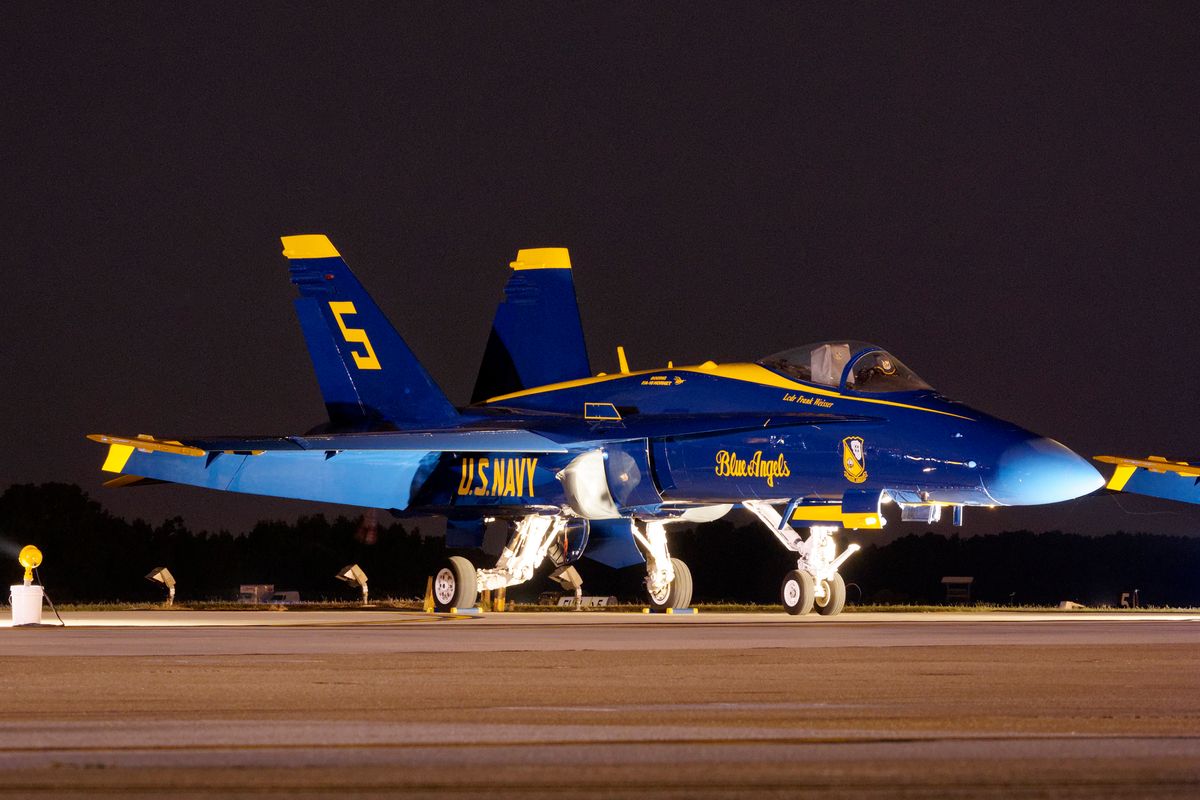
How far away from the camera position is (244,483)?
24.4 meters

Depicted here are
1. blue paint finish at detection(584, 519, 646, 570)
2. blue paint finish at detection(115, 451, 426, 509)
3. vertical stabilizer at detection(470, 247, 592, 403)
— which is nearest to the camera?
blue paint finish at detection(584, 519, 646, 570)

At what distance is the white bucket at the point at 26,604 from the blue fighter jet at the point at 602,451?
3626 mm

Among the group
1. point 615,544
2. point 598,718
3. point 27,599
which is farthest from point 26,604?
point 598,718

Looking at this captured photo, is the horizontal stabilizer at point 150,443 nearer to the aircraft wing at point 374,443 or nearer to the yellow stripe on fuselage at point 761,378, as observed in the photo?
the aircraft wing at point 374,443

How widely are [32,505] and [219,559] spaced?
6.76m

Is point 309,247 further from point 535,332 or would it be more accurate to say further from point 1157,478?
point 1157,478

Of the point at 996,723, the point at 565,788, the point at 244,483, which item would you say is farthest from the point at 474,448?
the point at 565,788

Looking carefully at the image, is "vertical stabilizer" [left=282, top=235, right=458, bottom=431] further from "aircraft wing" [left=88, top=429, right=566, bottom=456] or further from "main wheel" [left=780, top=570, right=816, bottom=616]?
"main wheel" [left=780, top=570, right=816, bottom=616]

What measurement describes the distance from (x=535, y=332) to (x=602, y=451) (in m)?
5.45

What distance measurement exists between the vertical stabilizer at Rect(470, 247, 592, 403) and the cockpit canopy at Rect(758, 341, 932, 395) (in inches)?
272

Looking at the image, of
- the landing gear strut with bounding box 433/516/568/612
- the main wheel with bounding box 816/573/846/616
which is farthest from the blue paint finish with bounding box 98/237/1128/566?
the main wheel with bounding box 816/573/846/616

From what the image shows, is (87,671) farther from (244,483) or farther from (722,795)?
(244,483)

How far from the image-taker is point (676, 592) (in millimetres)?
23953

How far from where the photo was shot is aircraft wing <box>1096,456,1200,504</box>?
83.3 feet
